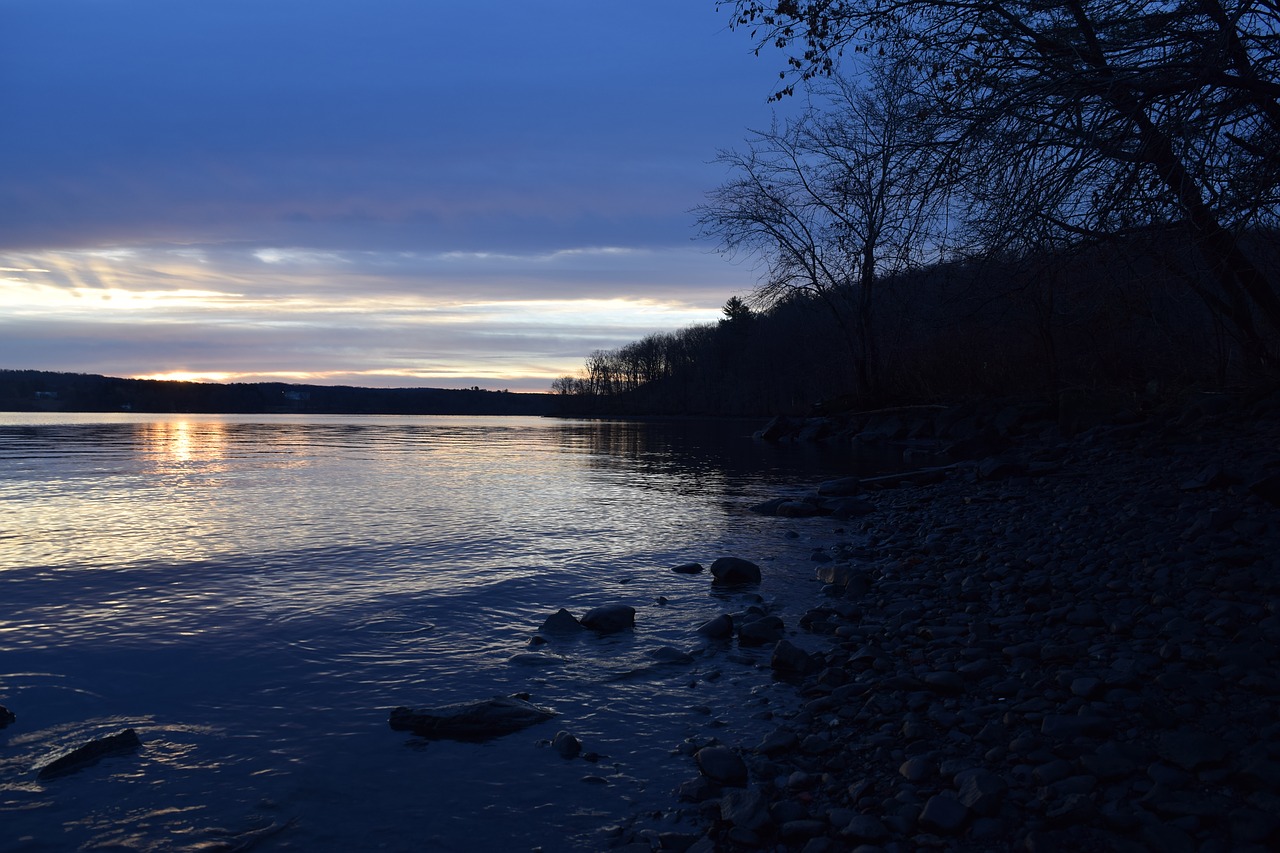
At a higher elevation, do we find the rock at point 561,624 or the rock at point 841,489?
the rock at point 841,489

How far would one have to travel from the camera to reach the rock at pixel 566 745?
498cm

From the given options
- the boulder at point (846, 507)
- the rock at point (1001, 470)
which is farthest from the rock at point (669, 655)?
the rock at point (1001, 470)

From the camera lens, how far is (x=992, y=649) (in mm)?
5969

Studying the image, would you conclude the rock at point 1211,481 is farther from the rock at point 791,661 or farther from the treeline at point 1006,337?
the rock at point 791,661

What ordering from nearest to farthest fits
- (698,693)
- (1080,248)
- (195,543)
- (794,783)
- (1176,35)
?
1. (794,783)
2. (698,693)
3. (1176,35)
4. (1080,248)
5. (195,543)

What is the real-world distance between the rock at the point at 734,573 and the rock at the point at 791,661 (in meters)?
3.00

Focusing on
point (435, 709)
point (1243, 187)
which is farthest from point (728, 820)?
point (1243, 187)

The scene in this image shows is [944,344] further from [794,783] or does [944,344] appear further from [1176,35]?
[794,783]

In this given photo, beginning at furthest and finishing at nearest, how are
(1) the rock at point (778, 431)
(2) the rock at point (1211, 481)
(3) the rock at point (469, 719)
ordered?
(1) the rock at point (778, 431)
(2) the rock at point (1211, 481)
(3) the rock at point (469, 719)

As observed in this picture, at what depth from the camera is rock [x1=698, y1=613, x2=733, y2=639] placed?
7324 mm

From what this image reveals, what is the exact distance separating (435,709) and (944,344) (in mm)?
35181

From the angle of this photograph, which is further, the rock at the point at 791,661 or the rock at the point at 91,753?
the rock at the point at 791,661

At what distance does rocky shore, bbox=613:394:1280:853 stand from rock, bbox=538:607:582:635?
2021 mm

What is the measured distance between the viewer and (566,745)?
16.5ft
